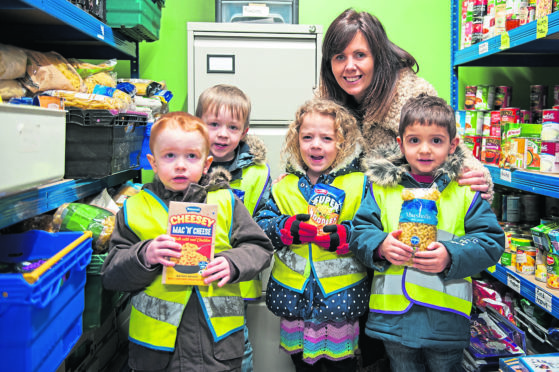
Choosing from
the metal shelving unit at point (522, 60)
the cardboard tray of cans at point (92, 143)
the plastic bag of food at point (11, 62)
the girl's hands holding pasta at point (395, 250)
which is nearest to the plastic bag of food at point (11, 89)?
the plastic bag of food at point (11, 62)

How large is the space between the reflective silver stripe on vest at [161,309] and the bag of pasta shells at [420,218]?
0.73m

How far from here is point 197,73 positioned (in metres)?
2.54

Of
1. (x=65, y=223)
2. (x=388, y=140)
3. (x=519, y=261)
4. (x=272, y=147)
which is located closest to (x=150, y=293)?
(x=65, y=223)

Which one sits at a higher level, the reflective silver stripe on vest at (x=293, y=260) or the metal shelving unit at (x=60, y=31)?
the metal shelving unit at (x=60, y=31)

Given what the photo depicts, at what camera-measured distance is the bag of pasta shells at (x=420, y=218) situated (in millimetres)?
1426

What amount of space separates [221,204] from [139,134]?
95cm

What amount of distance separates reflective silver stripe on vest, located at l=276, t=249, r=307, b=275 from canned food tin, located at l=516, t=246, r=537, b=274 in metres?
1.19

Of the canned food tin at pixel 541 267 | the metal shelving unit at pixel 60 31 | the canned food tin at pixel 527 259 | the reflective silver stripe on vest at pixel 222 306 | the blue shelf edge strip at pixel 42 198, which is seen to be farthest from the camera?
the canned food tin at pixel 527 259

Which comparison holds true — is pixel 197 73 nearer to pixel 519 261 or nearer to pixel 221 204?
pixel 221 204

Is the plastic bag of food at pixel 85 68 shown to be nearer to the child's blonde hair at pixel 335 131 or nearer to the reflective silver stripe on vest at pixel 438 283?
the child's blonde hair at pixel 335 131

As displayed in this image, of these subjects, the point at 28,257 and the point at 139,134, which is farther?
the point at 139,134

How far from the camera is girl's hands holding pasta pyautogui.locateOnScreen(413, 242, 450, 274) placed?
4.68ft

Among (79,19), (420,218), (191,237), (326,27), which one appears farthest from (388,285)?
(326,27)

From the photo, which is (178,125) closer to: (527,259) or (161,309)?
(161,309)
